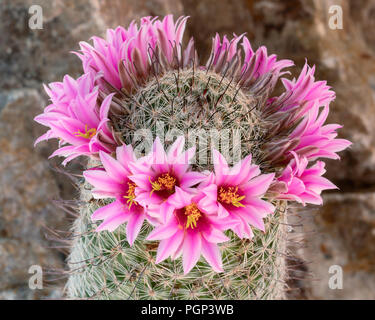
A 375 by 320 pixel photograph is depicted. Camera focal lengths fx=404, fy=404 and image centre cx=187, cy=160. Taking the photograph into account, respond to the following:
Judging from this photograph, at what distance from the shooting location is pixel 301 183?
681mm

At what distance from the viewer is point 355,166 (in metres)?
1.75

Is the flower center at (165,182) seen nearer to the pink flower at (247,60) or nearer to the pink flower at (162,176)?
the pink flower at (162,176)

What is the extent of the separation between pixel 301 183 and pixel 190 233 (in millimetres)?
209

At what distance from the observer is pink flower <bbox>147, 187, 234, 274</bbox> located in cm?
60

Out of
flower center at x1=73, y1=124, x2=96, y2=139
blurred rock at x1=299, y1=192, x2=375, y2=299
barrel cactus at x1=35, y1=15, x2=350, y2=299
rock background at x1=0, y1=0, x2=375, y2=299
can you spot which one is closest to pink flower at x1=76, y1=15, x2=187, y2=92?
barrel cactus at x1=35, y1=15, x2=350, y2=299

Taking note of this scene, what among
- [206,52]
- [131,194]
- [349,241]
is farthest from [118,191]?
[349,241]

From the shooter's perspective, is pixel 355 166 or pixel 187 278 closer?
pixel 187 278

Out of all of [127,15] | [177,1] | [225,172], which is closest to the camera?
[225,172]

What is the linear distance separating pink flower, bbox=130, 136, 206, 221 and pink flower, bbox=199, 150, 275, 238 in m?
0.03

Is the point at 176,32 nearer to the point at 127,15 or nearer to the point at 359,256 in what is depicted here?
the point at 127,15

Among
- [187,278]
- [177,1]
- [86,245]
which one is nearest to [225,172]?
[187,278]
